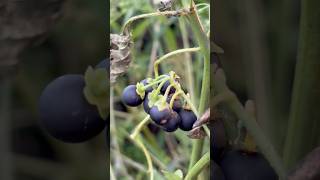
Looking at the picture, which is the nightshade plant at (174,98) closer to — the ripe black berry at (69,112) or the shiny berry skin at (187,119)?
the shiny berry skin at (187,119)

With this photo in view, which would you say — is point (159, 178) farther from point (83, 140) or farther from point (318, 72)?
point (318, 72)

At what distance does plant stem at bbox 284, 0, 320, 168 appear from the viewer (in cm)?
69

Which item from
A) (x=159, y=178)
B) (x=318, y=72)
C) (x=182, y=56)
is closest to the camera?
(x=318, y=72)

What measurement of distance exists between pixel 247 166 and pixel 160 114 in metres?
0.15

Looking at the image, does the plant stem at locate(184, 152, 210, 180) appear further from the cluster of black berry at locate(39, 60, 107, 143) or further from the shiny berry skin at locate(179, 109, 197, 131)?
the cluster of black berry at locate(39, 60, 107, 143)

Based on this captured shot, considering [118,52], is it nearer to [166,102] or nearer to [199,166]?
[166,102]

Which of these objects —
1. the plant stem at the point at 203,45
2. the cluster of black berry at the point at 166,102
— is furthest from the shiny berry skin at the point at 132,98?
the plant stem at the point at 203,45

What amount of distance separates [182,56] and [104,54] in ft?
1.42

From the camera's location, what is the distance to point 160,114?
813mm

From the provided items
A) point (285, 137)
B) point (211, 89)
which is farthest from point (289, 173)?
point (211, 89)

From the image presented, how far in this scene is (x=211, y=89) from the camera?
731 millimetres

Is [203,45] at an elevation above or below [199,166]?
above

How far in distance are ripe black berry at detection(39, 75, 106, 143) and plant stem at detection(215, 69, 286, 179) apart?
0.53 feet

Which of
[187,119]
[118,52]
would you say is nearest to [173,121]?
[187,119]
